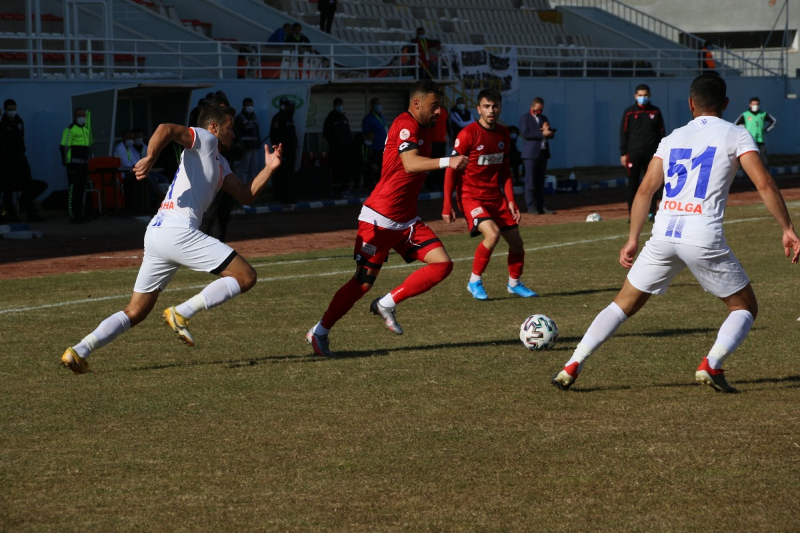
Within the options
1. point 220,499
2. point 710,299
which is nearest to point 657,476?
point 220,499

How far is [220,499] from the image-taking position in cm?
511

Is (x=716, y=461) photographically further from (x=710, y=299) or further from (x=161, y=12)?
(x=161, y=12)

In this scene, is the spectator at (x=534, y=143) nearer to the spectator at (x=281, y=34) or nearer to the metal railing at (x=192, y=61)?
the metal railing at (x=192, y=61)

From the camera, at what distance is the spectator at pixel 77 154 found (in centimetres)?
2077

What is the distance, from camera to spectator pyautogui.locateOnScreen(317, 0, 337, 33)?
33594 millimetres

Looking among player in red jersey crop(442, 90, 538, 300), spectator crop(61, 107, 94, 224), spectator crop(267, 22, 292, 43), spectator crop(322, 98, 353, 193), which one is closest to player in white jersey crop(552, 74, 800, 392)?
player in red jersey crop(442, 90, 538, 300)

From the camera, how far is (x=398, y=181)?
29.1 ft

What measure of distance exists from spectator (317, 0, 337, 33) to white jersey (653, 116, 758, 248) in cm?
2793

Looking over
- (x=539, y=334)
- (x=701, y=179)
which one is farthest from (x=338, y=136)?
(x=701, y=179)

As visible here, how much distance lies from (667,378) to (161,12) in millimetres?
26386

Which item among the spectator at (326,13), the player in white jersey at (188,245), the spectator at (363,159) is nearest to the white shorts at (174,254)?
the player in white jersey at (188,245)

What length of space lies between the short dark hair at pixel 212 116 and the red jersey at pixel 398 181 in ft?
4.49

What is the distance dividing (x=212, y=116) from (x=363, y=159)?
18.6 meters

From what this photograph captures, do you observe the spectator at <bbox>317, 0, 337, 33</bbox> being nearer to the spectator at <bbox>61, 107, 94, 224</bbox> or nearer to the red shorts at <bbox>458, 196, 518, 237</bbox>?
the spectator at <bbox>61, 107, 94, 224</bbox>
